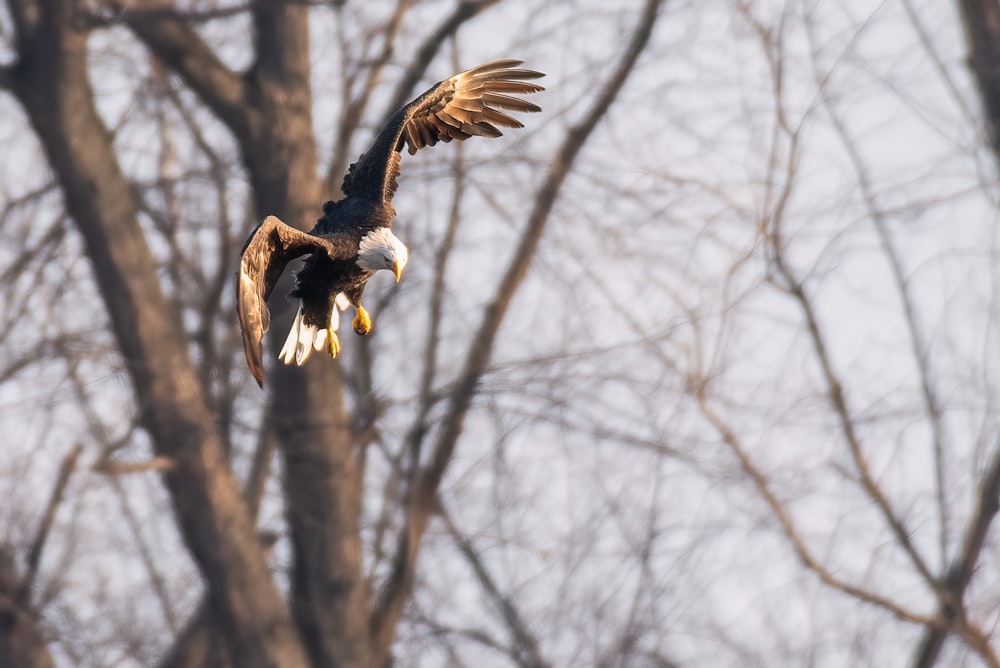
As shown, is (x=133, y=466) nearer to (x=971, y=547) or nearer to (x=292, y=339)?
(x=292, y=339)

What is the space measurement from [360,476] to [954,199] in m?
4.26

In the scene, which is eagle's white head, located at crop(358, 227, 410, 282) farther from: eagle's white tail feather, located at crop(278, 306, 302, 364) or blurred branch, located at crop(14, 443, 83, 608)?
blurred branch, located at crop(14, 443, 83, 608)

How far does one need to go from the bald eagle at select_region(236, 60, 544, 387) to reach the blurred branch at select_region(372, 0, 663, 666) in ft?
10.9

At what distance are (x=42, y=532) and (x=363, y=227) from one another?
599 centimetres

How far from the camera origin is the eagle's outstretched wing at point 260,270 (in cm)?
392

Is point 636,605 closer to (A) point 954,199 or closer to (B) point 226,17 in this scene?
(A) point 954,199

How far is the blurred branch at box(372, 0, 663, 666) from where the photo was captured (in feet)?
31.8

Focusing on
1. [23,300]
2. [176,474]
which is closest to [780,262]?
[176,474]

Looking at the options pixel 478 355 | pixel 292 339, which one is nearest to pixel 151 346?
pixel 478 355

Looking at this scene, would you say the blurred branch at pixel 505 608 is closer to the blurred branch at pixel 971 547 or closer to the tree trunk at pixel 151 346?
the tree trunk at pixel 151 346

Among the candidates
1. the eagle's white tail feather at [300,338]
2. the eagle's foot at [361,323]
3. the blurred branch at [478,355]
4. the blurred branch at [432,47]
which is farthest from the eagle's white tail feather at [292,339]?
the blurred branch at [432,47]

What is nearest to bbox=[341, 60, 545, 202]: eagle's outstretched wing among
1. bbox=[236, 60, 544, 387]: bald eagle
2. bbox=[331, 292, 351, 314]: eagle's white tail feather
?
bbox=[236, 60, 544, 387]: bald eagle

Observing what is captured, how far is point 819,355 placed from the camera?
9547mm

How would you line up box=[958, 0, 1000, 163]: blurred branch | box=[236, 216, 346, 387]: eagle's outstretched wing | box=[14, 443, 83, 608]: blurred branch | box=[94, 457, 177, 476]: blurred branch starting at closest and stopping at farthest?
box=[236, 216, 346, 387]: eagle's outstretched wing
box=[94, 457, 177, 476]: blurred branch
box=[958, 0, 1000, 163]: blurred branch
box=[14, 443, 83, 608]: blurred branch
